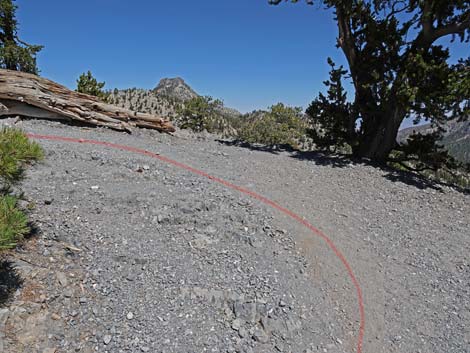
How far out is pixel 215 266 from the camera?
4.20 meters

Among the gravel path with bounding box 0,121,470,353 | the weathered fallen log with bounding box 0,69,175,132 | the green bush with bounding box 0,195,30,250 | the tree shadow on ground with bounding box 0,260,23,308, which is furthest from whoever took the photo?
the weathered fallen log with bounding box 0,69,175,132

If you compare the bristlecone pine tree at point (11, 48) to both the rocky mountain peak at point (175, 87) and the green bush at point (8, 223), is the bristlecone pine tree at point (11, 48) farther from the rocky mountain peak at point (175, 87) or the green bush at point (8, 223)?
the rocky mountain peak at point (175, 87)

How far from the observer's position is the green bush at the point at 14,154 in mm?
2736

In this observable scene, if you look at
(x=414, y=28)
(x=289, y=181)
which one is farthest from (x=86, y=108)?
(x=414, y=28)

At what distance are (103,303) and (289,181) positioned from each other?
504 cm

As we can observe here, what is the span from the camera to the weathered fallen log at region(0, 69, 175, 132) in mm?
7410

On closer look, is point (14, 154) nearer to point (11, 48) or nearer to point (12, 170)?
point (12, 170)

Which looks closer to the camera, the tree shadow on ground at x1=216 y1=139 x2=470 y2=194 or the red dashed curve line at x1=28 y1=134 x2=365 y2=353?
the red dashed curve line at x1=28 y1=134 x2=365 y2=353

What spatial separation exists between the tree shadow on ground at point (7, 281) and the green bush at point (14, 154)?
1.01 metres

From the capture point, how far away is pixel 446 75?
25.1 ft

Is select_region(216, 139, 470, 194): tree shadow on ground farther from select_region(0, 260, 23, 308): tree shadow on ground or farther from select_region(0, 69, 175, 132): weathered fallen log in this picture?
select_region(0, 260, 23, 308): tree shadow on ground

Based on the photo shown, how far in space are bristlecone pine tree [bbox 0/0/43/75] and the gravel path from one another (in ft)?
42.7

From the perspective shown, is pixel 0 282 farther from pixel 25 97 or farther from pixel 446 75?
pixel 446 75

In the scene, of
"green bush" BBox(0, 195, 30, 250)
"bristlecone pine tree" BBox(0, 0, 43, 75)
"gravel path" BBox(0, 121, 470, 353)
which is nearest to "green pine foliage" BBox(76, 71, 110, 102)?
"bristlecone pine tree" BBox(0, 0, 43, 75)
